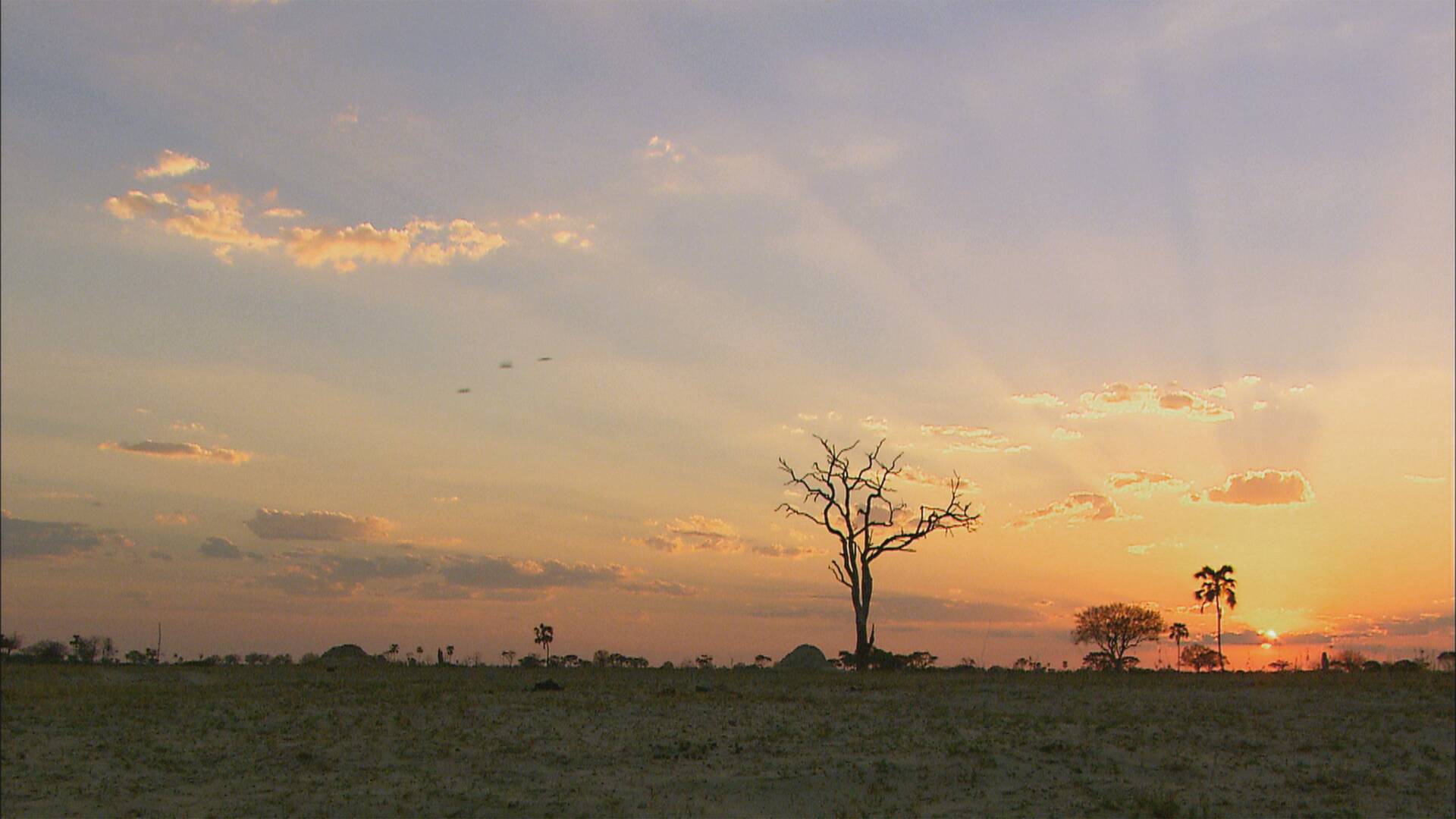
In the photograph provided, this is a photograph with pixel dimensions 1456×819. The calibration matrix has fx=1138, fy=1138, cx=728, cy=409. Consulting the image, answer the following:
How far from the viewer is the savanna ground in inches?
927

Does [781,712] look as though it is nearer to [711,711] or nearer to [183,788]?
[711,711]

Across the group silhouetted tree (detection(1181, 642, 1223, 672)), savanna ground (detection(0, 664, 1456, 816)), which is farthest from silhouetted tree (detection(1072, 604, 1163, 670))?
savanna ground (detection(0, 664, 1456, 816))

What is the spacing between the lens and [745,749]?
27125 millimetres

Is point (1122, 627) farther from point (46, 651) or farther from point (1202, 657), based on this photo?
point (46, 651)

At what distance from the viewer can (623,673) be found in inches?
1756

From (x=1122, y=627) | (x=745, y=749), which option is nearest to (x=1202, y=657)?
(x=1122, y=627)

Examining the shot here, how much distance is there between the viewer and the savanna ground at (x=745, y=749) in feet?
77.3

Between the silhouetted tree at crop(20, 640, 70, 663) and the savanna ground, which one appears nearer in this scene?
the savanna ground

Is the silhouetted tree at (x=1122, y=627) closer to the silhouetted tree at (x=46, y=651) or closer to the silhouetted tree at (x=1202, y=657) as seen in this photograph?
the silhouetted tree at (x=1202, y=657)

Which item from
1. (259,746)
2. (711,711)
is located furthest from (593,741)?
(259,746)

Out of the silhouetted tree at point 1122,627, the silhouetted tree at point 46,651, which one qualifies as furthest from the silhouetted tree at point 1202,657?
the silhouetted tree at point 46,651

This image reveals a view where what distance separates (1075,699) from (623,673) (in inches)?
730

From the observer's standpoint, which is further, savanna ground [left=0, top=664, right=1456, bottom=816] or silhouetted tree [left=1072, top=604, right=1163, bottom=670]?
silhouetted tree [left=1072, top=604, right=1163, bottom=670]

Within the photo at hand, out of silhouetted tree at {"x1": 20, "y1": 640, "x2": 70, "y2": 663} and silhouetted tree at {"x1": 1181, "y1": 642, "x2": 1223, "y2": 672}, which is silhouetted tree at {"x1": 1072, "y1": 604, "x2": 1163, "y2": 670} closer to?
silhouetted tree at {"x1": 1181, "y1": 642, "x2": 1223, "y2": 672}
